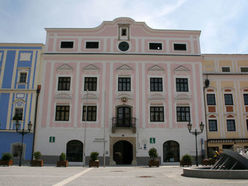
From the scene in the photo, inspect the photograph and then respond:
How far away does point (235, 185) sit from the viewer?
30.8 ft

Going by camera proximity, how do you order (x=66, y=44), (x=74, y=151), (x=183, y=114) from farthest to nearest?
(x=66, y=44), (x=183, y=114), (x=74, y=151)

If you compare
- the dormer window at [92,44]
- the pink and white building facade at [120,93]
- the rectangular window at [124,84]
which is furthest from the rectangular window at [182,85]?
the dormer window at [92,44]

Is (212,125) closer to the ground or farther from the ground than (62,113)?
closer to the ground

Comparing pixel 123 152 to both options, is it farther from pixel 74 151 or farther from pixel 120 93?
pixel 120 93

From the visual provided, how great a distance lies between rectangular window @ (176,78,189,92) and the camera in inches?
1075

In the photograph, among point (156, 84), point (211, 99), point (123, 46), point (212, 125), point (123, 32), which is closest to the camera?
point (156, 84)

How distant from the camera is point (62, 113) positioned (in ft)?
86.3

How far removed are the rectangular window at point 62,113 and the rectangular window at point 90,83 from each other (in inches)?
118

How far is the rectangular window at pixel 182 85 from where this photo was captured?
27298 millimetres

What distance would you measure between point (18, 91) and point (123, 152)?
1306 cm

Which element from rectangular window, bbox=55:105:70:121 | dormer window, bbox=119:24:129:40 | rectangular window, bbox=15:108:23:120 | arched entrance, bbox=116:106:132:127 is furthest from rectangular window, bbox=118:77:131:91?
rectangular window, bbox=15:108:23:120

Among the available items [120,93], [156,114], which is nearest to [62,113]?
[120,93]

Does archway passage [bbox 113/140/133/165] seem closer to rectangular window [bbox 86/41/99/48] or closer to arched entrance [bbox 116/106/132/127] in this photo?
arched entrance [bbox 116/106/132/127]

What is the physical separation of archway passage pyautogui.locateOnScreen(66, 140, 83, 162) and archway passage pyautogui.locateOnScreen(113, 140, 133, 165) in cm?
352
